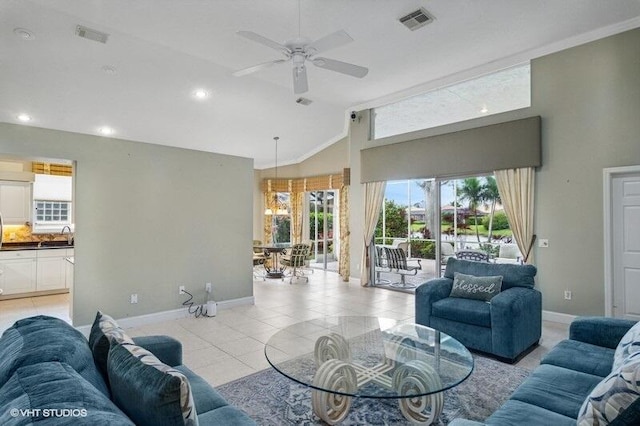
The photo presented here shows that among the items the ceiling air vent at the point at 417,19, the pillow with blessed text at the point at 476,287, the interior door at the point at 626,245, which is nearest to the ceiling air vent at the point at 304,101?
the ceiling air vent at the point at 417,19

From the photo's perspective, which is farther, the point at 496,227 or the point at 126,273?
the point at 496,227

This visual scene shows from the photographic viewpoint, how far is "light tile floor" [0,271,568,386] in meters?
3.47

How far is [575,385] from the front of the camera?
6.47 ft

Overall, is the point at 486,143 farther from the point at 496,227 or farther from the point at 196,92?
the point at 196,92

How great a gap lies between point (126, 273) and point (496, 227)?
569 cm

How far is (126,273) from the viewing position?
184 inches

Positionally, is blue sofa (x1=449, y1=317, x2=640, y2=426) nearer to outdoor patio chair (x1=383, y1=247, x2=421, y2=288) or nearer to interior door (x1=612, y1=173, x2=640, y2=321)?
interior door (x1=612, y1=173, x2=640, y2=321)

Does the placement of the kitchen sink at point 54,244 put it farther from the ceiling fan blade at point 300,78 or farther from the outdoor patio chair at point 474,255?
the outdoor patio chair at point 474,255

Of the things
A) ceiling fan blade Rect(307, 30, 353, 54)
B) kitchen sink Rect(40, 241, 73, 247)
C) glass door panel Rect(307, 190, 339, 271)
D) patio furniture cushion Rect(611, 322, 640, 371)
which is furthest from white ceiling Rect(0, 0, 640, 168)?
glass door panel Rect(307, 190, 339, 271)

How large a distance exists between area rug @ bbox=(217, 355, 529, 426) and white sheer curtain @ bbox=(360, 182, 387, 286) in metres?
4.27

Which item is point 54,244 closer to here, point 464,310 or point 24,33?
point 24,33

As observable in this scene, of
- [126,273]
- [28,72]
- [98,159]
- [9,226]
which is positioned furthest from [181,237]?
[9,226]

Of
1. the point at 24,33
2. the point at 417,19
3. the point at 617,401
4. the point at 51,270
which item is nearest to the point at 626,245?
the point at 417,19

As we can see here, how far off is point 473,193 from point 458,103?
162 centimetres
